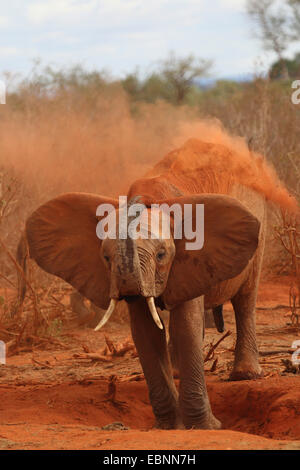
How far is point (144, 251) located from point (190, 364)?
1.15 m

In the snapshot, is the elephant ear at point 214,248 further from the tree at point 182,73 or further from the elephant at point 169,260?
the tree at point 182,73

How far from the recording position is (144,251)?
18.6 feet

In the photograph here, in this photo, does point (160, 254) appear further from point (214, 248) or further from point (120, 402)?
point (120, 402)

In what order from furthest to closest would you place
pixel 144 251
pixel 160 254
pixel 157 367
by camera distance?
pixel 157 367 < pixel 160 254 < pixel 144 251

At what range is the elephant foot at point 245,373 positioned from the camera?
799cm

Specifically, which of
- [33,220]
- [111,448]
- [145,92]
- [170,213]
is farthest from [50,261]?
[145,92]

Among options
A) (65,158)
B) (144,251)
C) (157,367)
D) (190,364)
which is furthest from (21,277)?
(144,251)

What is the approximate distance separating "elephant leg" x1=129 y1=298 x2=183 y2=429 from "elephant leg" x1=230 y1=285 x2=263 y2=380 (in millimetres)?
1540

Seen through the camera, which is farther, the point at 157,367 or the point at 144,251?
the point at 157,367

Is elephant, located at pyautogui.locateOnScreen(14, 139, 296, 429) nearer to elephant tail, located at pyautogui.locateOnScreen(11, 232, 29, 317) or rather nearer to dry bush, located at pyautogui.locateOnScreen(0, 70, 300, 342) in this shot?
dry bush, located at pyautogui.locateOnScreen(0, 70, 300, 342)

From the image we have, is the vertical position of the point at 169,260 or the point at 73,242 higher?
the point at 73,242

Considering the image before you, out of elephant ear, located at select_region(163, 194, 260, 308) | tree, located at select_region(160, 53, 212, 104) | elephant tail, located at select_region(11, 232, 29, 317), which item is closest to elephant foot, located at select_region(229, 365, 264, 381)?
elephant ear, located at select_region(163, 194, 260, 308)

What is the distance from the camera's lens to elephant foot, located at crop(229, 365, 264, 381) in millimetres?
7992

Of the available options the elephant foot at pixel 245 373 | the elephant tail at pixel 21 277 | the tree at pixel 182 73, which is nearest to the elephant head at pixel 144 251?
the elephant foot at pixel 245 373
